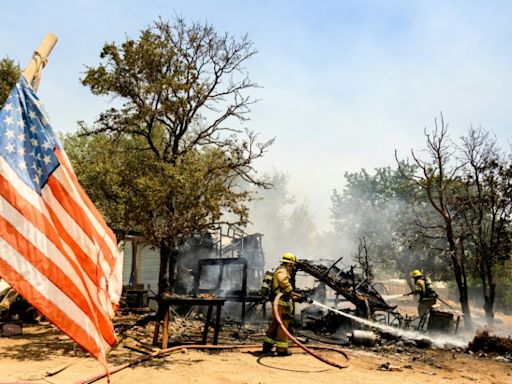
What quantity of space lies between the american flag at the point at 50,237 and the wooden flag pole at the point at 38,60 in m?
0.14

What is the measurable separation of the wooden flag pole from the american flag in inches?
5.5

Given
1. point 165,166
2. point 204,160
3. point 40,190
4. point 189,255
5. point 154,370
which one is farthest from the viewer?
point 189,255

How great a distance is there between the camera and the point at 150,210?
11.6 metres

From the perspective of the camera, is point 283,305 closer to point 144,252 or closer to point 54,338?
point 54,338

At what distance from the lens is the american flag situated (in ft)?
12.4

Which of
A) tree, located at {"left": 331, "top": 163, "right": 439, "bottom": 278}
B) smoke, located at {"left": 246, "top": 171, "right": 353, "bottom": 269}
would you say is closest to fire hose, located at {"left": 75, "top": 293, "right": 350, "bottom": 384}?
tree, located at {"left": 331, "top": 163, "right": 439, "bottom": 278}

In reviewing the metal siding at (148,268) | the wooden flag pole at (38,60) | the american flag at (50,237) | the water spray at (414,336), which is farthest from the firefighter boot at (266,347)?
the metal siding at (148,268)

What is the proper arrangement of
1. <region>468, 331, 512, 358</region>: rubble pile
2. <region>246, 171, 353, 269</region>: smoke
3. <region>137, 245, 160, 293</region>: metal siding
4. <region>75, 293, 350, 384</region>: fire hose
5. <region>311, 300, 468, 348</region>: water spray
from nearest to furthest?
<region>75, 293, 350, 384</region>: fire hose < <region>468, 331, 512, 358</region>: rubble pile < <region>311, 300, 468, 348</region>: water spray < <region>137, 245, 160, 293</region>: metal siding < <region>246, 171, 353, 269</region>: smoke

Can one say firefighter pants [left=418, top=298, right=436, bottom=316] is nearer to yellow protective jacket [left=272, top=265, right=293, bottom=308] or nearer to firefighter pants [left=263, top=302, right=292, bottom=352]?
yellow protective jacket [left=272, top=265, right=293, bottom=308]

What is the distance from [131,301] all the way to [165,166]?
700 centimetres

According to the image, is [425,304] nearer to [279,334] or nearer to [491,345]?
[491,345]

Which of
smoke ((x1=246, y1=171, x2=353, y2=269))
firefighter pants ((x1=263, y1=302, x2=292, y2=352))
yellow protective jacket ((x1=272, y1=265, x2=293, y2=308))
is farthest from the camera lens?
smoke ((x1=246, y1=171, x2=353, y2=269))

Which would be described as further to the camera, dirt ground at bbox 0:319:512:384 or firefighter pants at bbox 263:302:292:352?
firefighter pants at bbox 263:302:292:352

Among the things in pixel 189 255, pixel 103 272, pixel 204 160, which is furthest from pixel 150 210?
pixel 189 255
